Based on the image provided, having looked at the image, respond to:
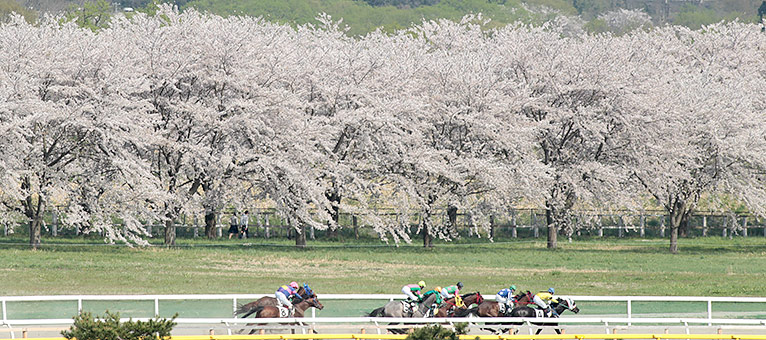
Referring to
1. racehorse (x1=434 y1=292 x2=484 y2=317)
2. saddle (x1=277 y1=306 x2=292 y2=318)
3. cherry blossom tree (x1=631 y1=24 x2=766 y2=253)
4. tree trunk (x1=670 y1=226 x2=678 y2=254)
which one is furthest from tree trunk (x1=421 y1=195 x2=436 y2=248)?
saddle (x1=277 y1=306 x2=292 y2=318)

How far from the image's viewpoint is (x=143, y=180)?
42.4 m

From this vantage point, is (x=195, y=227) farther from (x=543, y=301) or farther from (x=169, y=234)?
(x=543, y=301)

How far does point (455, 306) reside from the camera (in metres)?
22.8

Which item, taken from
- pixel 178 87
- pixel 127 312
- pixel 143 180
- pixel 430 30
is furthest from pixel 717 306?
pixel 430 30

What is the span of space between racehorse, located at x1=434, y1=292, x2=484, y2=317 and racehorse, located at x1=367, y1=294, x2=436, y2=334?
34 cm

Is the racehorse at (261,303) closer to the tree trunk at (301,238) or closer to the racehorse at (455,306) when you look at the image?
the racehorse at (455,306)

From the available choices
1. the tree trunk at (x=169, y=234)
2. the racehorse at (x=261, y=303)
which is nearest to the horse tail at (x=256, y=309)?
the racehorse at (x=261, y=303)

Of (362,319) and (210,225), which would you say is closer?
(362,319)

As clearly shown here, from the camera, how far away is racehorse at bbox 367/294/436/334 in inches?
859

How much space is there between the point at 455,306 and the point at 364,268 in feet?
54.2

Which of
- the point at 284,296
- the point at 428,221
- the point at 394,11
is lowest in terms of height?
the point at 284,296

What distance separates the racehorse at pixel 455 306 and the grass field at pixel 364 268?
9674 millimetres

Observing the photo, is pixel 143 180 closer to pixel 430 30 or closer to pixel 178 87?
pixel 178 87

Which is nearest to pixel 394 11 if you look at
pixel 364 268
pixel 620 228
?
pixel 620 228
